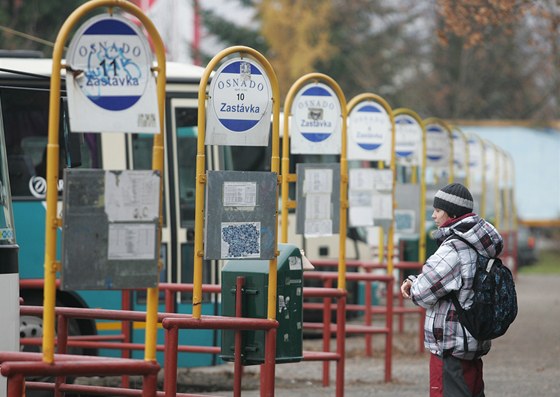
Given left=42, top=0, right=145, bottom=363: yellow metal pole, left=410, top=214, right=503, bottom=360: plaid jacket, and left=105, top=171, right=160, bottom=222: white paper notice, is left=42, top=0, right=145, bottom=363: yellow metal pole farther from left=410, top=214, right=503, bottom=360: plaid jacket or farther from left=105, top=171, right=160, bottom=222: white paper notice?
left=410, top=214, right=503, bottom=360: plaid jacket

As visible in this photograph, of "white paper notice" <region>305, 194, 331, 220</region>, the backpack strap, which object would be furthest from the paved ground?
the backpack strap

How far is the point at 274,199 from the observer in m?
8.16

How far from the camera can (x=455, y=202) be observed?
8.04 meters

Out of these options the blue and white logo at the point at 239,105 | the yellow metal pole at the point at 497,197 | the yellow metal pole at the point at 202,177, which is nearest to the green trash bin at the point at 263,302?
the yellow metal pole at the point at 202,177

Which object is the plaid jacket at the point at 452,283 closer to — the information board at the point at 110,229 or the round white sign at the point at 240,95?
the round white sign at the point at 240,95

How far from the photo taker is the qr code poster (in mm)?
7938

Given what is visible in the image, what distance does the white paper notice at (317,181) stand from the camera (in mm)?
10664

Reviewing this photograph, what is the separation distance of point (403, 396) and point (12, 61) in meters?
5.02

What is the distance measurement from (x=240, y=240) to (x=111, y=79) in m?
2.24

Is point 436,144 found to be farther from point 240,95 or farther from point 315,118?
point 240,95

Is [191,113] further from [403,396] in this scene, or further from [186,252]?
[403,396]

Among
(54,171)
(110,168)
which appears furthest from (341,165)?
(54,171)

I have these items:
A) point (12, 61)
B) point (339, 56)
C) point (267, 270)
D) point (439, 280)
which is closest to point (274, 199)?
point (267, 270)

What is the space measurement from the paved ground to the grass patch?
1607 centimetres
